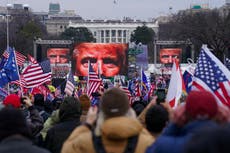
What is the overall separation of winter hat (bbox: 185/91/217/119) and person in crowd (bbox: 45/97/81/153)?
2.37 m

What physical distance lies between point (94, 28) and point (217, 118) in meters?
151

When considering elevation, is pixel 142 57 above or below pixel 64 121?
below

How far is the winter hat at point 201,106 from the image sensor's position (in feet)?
13.2

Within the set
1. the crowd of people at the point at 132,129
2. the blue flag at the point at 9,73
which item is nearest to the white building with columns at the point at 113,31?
the blue flag at the point at 9,73

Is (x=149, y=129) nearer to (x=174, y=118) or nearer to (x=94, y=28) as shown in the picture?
(x=174, y=118)

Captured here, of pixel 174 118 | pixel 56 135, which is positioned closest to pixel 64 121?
pixel 56 135

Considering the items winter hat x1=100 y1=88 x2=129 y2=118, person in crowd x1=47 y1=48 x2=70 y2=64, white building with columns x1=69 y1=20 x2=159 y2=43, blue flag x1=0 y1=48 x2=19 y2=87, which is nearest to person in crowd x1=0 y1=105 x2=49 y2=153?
winter hat x1=100 y1=88 x2=129 y2=118

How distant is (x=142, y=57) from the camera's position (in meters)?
55.6

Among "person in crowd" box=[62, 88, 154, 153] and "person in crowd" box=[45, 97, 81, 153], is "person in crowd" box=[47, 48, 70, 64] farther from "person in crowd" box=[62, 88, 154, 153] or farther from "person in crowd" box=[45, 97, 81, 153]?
"person in crowd" box=[62, 88, 154, 153]

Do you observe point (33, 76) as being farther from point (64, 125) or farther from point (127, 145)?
point (127, 145)

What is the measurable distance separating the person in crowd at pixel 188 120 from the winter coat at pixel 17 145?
73 cm

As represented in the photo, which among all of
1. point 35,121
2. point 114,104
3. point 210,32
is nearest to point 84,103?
point 35,121

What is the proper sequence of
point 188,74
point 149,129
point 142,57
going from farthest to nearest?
point 142,57
point 188,74
point 149,129

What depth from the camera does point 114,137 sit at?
14.7 ft
